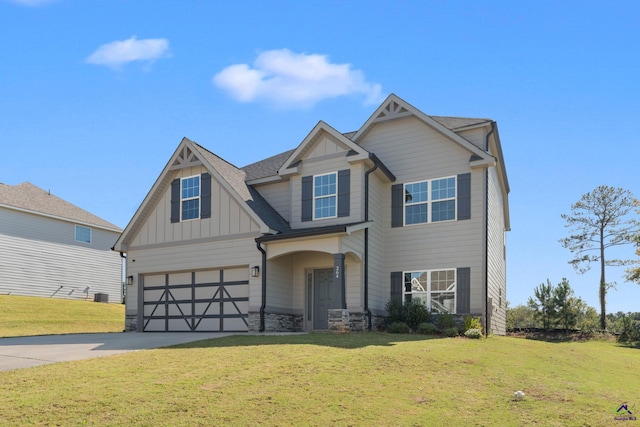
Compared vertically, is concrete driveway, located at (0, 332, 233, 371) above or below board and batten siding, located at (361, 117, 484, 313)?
below

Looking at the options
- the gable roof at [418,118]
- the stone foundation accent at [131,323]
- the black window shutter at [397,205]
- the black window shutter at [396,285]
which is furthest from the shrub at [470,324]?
the stone foundation accent at [131,323]

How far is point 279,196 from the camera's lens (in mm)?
23156

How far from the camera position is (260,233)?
20.2 m

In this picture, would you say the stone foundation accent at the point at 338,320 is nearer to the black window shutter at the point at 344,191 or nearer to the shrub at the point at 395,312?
the shrub at the point at 395,312

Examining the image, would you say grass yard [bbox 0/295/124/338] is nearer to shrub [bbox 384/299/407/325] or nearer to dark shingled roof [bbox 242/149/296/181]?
dark shingled roof [bbox 242/149/296/181]

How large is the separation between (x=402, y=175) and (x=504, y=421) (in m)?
13.3

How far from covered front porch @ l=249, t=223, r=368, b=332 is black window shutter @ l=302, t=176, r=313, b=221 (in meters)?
1.35

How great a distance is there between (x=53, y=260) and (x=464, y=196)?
25366mm

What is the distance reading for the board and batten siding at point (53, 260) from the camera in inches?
1254

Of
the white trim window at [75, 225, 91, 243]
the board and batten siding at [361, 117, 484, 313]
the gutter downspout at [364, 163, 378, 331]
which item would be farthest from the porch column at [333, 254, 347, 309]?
the white trim window at [75, 225, 91, 243]

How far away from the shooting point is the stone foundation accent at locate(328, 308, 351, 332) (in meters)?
18.1

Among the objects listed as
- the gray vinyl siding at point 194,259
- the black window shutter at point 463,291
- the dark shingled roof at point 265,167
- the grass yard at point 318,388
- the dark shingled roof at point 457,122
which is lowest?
the grass yard at point 318,388

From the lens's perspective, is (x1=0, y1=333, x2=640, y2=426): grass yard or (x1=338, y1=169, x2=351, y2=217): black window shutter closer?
(x1=0, y1=333, x2=640, y2=426): grass yard

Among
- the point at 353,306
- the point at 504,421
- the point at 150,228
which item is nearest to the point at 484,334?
the point at 353,306
